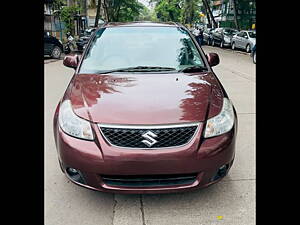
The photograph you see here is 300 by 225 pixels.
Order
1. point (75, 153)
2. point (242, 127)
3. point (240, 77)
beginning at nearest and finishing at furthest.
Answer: point (75, 153) < point (242, 127) < point (240, 77)

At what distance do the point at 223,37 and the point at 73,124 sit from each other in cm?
2304

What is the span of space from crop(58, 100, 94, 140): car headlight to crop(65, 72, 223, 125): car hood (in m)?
0.05

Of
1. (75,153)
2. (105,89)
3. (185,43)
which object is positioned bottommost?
(75,153)

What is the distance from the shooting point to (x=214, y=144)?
8.55ft

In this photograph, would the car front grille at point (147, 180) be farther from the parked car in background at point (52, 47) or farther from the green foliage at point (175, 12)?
the green foliage at point (175, 12)

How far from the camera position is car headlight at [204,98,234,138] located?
265cm

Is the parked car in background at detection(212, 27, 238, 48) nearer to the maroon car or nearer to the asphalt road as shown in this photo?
the asphalt road

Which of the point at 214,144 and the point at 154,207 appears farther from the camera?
the point at 154,207


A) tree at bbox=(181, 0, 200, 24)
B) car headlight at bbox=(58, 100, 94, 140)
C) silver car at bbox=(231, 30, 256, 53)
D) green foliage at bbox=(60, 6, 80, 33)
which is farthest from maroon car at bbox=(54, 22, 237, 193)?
tree at bbox=(181, 0, 200, 24)

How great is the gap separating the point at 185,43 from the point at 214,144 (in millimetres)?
1907

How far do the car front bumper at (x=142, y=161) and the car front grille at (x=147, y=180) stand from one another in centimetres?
2

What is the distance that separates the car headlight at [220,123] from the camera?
8.69 ft
